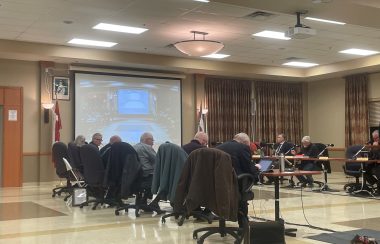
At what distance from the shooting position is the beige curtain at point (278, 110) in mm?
15305

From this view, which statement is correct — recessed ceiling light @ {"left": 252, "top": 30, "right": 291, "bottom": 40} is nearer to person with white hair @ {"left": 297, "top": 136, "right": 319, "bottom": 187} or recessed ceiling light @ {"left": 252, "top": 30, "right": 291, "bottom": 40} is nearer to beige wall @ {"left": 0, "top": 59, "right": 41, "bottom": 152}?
person with white hair @ {"left": 297, "top": 136, "right": 319, "bottom": 187}

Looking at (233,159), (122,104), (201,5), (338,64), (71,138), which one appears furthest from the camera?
(338,64)

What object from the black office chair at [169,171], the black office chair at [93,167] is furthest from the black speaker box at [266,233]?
the black office chair at [93,167]

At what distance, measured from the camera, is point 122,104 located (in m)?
13.0

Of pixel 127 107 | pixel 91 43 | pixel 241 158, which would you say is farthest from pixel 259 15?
pixel 127 107

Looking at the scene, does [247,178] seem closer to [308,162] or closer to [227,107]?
[308,162]

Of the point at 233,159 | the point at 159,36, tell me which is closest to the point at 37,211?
the point at 233,159

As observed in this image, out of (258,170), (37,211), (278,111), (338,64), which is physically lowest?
(37,211)

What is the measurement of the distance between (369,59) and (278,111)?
3589 millimetres

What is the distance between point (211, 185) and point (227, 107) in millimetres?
10370

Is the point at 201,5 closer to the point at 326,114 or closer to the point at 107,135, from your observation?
the point at 107,135

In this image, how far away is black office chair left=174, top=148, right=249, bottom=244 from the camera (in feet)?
14.2

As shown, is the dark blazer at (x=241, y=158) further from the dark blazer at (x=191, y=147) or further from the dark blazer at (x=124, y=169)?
the dark blazer at (x=124, y=169)

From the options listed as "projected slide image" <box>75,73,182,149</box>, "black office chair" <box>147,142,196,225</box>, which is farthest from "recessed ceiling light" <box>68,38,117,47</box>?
"black office chair" <box>147,142,196,225</box>
